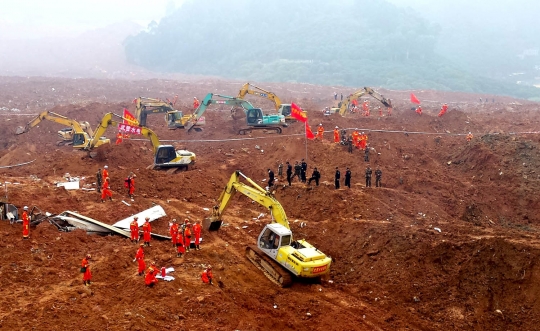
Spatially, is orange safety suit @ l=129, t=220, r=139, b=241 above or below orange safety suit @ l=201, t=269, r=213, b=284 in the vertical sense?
above

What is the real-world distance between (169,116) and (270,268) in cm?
2267

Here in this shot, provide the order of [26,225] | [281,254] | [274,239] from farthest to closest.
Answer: [26,225] → [274,239] → [281,254]

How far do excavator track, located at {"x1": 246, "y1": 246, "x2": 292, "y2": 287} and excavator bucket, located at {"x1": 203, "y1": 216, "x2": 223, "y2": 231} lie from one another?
2.06 meters

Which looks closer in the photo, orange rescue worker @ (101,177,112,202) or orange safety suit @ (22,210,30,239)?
orange safety suit @ (22,210,30,239)

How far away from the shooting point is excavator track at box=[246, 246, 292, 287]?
13.0 meters

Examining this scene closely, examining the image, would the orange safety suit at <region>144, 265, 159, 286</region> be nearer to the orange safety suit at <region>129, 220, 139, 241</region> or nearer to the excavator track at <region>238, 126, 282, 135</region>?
the orange safety suit at <region>129, 220, 139, 241</region>

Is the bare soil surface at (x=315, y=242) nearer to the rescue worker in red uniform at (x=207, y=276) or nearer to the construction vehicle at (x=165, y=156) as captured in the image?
the rescue worker in red uniform at (x=207, y=276)

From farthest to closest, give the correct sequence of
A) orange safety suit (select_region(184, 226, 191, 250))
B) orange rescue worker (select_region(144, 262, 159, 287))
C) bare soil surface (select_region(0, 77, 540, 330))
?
orange safety suit (select_region(184, 226, 191, 250))
orange rescue worker (select_region(144, 262, 159, 287))
bare soil surface (select_region(0, 77, 540, 330))

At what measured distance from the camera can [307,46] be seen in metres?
Answer: 101

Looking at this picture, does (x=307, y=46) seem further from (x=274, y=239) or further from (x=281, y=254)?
(x=281, y=254)

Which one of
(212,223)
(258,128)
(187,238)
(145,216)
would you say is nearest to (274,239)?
(187,238)

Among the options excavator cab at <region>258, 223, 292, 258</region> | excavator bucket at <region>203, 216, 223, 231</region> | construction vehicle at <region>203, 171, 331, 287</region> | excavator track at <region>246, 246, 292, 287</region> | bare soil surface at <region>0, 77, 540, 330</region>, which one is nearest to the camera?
bare soil surface at <region>0, 77, 540, 330</region>

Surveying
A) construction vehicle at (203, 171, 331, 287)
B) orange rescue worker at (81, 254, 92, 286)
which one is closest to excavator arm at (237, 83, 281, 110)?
construction vehicle at (203, 171, 331, 287)

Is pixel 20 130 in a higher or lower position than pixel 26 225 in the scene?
higher
